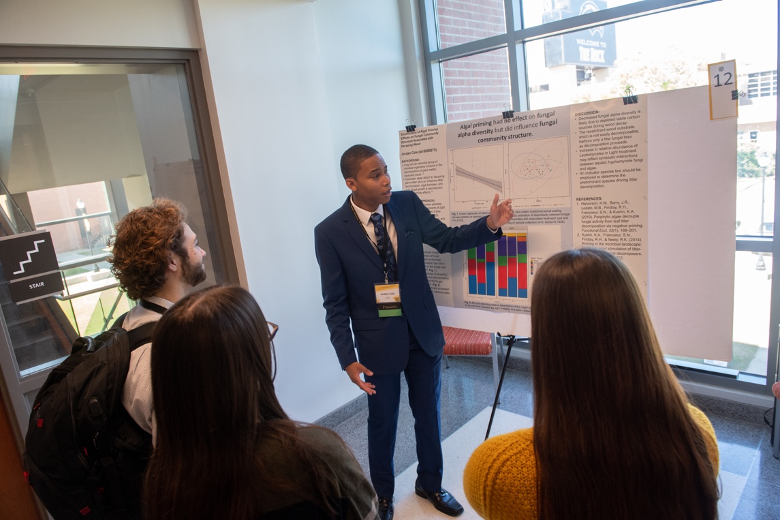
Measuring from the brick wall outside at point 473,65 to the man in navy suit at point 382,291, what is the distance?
197cm

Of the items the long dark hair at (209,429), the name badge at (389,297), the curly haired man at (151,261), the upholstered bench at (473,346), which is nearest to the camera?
the long dark hair at (209,429)

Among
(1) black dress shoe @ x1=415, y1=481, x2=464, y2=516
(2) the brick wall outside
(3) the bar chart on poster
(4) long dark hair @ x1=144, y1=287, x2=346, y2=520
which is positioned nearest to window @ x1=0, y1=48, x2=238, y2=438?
(3) the bar chart on poster

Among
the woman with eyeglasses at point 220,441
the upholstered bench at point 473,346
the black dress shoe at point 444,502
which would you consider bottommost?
the black dress shoe at point 444,502

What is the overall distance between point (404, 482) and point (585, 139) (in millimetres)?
2031

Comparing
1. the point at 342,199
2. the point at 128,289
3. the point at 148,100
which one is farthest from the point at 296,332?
the point at 128,289

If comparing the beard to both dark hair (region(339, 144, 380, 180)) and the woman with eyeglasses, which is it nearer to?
the woman with eyeglasses

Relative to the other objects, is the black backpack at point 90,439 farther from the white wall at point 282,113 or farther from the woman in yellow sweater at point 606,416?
the white wall at point 282,113

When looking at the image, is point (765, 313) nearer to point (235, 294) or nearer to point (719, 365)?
point (719, 365)

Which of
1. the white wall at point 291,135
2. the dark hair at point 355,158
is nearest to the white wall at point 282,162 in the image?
the white wall at point 291,135

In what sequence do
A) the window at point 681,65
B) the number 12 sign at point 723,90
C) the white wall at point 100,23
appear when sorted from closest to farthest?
the number 12 sign at point 723,90
the white wall at point 100,23
the window at point 681,65

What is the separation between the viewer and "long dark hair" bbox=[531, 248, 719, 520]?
89cm

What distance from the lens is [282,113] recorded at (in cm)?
305

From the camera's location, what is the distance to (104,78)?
102 inches

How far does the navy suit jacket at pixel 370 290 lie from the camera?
2.30 m
